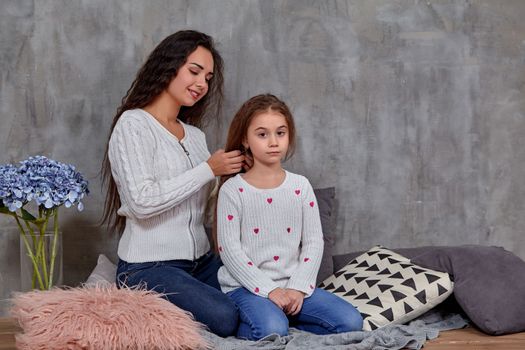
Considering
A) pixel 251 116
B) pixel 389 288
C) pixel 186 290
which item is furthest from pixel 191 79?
pixel 389 288

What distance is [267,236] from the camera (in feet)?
8.80

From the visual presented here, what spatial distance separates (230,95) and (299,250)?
911mm

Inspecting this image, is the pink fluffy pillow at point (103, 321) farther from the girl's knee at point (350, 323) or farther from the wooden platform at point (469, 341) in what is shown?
the girl's knee at point (350, 323)

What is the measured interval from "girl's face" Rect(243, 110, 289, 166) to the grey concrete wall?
70 centimetres

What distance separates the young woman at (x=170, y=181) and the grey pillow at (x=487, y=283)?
0.82 meters

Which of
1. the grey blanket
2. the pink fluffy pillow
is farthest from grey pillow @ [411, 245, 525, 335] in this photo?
the pink fluffy pillow

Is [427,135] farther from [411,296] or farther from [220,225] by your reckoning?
[220,225]

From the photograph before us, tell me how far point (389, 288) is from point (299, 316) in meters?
0.36

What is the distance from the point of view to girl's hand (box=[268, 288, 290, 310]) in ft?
8.43

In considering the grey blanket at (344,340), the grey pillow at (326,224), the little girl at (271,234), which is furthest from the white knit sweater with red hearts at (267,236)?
the grey pillow at (326,224)

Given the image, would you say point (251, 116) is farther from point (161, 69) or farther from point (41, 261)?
point (41, 261)

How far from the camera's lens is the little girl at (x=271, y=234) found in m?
2.60

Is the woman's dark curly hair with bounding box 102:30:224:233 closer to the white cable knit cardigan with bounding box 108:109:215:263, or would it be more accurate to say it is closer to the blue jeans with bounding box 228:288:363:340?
the white cable knit cardigan with bounding box 108:109:215:263

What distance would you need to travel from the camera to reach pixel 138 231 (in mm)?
2762
